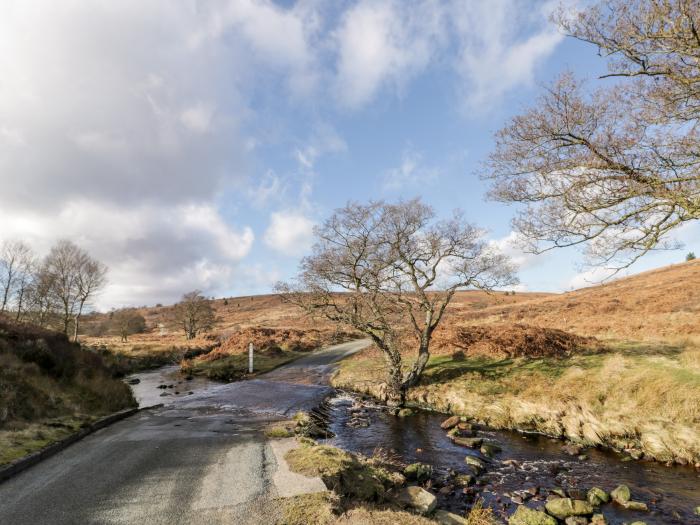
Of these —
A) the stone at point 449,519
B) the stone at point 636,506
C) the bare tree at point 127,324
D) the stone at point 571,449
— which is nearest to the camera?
the stone at point 449,519

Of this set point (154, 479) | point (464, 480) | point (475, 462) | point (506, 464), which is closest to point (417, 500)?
point (464, 480)

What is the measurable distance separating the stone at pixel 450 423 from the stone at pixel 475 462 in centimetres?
356

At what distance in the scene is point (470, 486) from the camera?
10.0 meters

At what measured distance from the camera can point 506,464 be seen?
11.7 m

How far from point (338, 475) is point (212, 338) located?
2041 inches

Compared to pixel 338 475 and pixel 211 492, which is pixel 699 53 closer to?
pixel 338 475

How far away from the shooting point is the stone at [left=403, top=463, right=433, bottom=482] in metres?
10.4

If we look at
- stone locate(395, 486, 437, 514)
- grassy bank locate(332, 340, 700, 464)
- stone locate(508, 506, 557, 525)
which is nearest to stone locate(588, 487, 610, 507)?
stone locate(508, 506, 557, 525)

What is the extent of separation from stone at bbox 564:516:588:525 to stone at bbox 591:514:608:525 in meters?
0.14

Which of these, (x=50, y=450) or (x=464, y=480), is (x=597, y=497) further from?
(x=50, y=450)

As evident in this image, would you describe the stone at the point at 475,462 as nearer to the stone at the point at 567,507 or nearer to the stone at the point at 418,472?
the stone at the point at 418,472

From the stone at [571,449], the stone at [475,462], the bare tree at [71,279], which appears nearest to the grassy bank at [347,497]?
the stone at [475,462]

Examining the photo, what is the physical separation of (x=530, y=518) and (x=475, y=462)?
137 inches

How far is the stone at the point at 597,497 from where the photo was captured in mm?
9065
